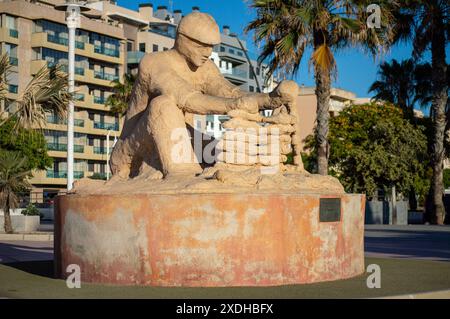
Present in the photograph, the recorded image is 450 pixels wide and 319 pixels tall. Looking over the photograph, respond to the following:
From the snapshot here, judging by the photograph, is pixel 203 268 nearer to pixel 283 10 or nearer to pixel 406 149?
pixel 283 10

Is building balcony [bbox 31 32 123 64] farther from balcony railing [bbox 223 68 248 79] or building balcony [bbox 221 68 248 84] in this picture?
balcony railing [bbox 223 68 248 79]

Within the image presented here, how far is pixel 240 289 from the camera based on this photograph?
26.3 ft

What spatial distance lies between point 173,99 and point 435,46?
23.3m

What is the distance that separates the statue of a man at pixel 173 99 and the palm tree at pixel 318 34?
12.4m

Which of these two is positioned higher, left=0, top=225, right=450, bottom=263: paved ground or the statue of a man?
the statue of a man

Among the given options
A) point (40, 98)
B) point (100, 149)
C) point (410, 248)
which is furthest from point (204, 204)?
point (100, 149)

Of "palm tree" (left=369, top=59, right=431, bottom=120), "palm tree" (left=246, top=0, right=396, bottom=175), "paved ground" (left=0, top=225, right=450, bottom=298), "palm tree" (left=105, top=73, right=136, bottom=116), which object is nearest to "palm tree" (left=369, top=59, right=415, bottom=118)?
"palm tree" (left=369, top=59, right=431, bottom=120)

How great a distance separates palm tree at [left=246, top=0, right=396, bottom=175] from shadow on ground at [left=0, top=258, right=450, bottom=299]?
1304cm

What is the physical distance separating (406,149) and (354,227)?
28.7 metres

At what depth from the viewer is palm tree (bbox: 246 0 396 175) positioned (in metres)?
22.2

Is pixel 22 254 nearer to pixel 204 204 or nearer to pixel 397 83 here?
pixel 204 204

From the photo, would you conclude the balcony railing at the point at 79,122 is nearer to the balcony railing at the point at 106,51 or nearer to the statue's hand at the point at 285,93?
the balcony railing at the point at 106,51

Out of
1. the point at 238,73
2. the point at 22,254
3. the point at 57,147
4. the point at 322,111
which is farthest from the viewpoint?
the point at 238,73

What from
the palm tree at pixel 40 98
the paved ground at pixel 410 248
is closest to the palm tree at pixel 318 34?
the paved ground at pixel 410 248
